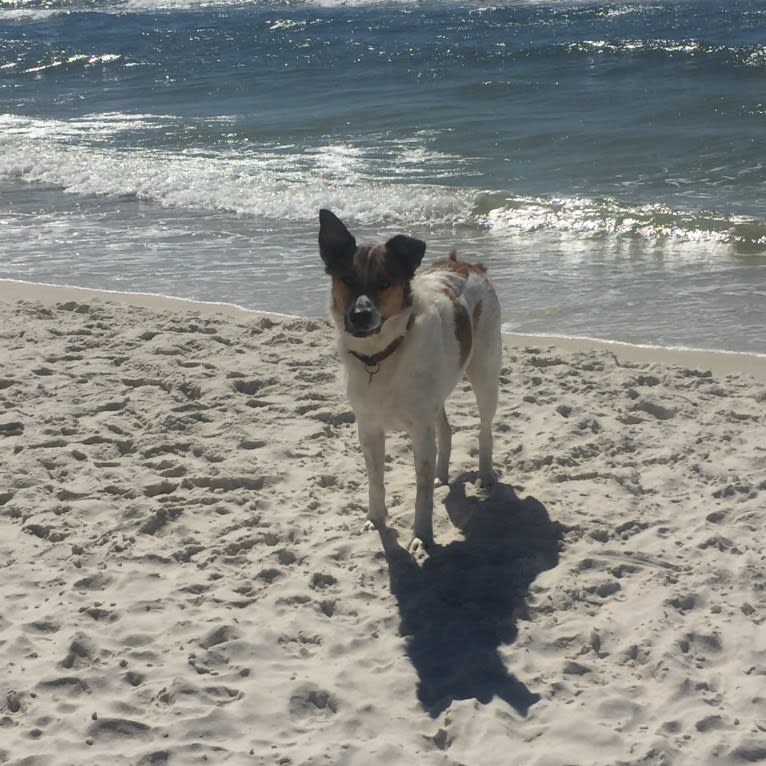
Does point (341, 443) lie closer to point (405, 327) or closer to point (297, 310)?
point (405, 327)

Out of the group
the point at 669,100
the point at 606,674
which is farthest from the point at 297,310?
the point at 669,100

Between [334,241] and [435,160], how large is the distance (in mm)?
11096

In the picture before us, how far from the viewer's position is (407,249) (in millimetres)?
5039

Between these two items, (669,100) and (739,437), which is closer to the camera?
(739,437)

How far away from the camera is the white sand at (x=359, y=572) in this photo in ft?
13.9

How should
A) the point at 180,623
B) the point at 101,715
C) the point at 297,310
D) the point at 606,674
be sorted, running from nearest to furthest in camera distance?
1. the point at 101,715
2. the point at 606,674
3. the point at 180,623
4. the point at 297,310

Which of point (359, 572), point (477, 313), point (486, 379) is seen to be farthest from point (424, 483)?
point (477, 313)

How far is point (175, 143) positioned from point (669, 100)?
7786 mm

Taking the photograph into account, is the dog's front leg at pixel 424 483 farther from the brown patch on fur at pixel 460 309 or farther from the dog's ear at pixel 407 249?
the dog's ear at pixel 407 249

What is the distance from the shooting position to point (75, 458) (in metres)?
6.51

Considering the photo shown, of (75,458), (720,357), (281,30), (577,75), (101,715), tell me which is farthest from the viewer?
(281,30)

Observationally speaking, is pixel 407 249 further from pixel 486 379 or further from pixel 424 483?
pixel 486 379

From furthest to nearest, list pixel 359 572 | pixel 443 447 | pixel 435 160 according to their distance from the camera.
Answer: pixel 435 160 → pixel 443 447 → pixel 359 572

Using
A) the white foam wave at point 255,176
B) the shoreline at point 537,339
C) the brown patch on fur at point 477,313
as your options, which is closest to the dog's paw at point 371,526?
the brown patch on fur at point 477,313
